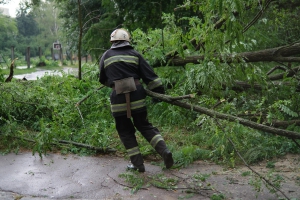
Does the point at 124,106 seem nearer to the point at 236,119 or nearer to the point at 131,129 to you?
the point at 131,129

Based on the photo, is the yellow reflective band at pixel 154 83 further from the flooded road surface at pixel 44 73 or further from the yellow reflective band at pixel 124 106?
the flooded road surface at pixel 44 73

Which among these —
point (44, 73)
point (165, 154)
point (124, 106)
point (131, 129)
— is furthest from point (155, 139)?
point (44, 73)

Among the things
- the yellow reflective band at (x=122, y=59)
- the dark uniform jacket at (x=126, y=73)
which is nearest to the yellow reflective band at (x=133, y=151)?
the dark uniform jacket at (x=126, y=73)

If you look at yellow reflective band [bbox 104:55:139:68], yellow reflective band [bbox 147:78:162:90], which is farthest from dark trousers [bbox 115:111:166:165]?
yellow reflective band [bbox 104:55:139:68]

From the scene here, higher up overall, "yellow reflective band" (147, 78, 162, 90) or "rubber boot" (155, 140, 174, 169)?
"yellow reflective band" (147, 78, 162, 90)

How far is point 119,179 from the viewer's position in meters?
→ 4.55

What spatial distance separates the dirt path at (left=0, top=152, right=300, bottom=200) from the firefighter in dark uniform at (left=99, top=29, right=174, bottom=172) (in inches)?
11.1

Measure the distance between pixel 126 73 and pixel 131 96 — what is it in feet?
0.98

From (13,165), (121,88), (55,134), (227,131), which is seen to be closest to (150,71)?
(121,88)

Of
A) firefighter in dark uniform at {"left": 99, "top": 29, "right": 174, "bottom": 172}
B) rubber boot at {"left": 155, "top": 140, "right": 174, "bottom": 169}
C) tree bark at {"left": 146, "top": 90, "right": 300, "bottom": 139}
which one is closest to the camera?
tree bark at {"left": 146, "top": 90, "right": 300, "bottom": 139}

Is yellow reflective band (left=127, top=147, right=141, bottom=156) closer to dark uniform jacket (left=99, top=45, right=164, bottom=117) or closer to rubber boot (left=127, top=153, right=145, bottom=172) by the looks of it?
rubber boot (left=127, top=153, right=145, bottom=172)

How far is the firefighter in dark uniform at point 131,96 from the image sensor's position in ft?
15.9

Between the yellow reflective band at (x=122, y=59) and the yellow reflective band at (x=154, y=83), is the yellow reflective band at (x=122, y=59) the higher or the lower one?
the higher one

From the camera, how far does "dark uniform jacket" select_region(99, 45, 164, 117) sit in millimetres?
4863
